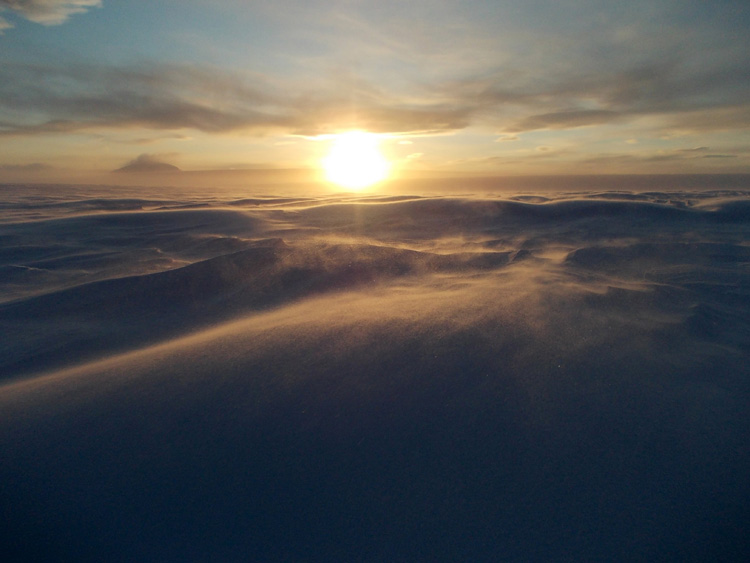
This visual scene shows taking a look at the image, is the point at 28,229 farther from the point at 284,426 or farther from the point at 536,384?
the point at 536,384

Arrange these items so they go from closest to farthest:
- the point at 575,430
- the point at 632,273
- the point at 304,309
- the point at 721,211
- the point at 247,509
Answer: the point at 247,509, the point at 575,430, the point at 304,309, the point at 632,273, the point at 721,211

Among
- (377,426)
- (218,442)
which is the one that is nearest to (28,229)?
(218,442)

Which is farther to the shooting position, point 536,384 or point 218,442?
point 536,384

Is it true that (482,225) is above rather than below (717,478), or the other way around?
above

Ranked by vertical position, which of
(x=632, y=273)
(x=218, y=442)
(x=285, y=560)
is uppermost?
(x=632, y=273)

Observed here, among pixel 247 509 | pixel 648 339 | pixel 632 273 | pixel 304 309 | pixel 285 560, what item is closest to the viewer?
pixel 285 560

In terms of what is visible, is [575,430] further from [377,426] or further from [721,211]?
[721,211]
